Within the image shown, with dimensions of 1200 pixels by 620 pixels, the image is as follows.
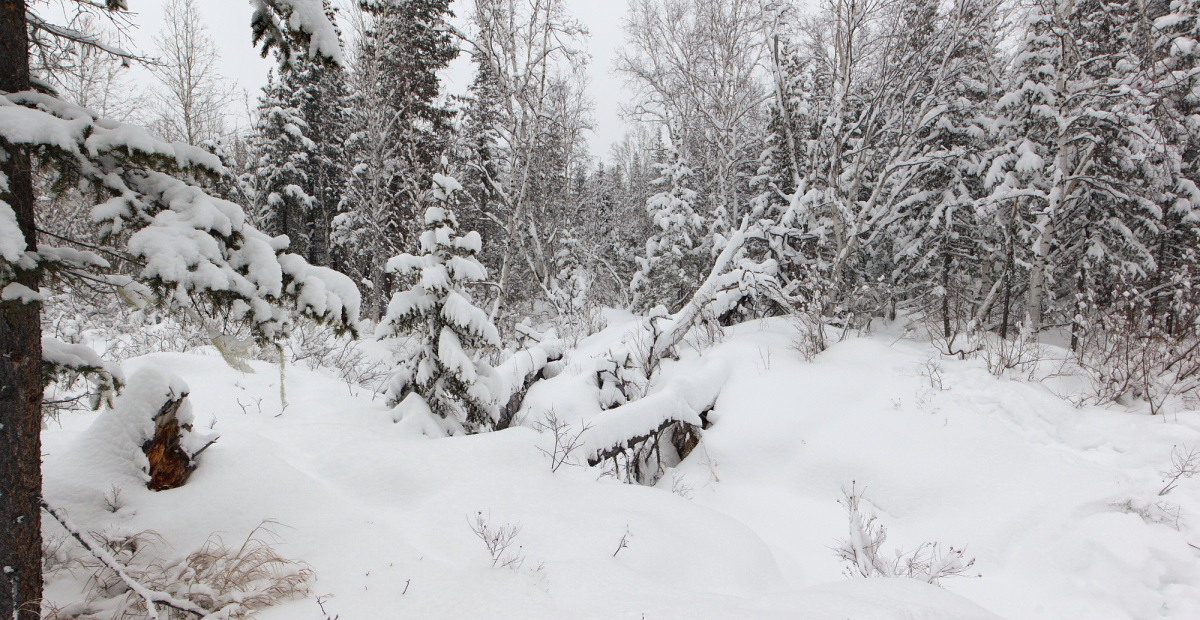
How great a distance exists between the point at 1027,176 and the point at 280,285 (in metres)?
14.5

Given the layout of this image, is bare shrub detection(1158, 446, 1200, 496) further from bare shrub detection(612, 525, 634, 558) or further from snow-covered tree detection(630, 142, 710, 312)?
snow-covered tree detection(630, 142, 710, 312)

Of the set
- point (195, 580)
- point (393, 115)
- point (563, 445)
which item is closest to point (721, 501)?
point (563, 445)

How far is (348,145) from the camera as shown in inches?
716

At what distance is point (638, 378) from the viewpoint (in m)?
9.30

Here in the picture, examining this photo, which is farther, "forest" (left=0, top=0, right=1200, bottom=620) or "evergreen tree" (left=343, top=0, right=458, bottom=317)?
"evergreen tree" (left=343, top=0, right=458, bottom=317)

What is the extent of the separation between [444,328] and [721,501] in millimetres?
4031

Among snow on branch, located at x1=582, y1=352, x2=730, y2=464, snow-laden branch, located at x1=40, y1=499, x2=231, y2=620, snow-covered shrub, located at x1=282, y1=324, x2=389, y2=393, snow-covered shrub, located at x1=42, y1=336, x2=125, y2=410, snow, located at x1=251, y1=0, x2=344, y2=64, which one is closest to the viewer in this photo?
snow-laden branch, located at x1=40, y1=499, x2=231, y2=620

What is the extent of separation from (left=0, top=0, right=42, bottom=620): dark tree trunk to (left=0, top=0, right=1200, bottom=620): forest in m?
0.01

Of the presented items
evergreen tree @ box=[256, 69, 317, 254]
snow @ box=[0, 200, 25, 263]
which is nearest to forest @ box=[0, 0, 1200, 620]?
snow @ box=[0, 200, 25, 263]

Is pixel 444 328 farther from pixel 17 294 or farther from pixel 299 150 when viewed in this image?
pixel 299 150

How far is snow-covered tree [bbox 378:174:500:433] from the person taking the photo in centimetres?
621

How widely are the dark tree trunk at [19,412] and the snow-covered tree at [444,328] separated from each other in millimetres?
3723

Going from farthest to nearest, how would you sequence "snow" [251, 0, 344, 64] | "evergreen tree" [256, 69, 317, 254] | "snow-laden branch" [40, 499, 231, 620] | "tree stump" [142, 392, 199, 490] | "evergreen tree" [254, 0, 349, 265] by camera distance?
"evergreen tree" [254, 0, 349, 265] < "evergreen tree" [256, 69, 317, 254] < "tree stump" [142, 392, 199, 490] < "snow" [251, 0, 344, 64] < "snow-laden branch" [40, 499, 231, 620]

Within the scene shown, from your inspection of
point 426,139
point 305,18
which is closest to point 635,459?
point 305,18
